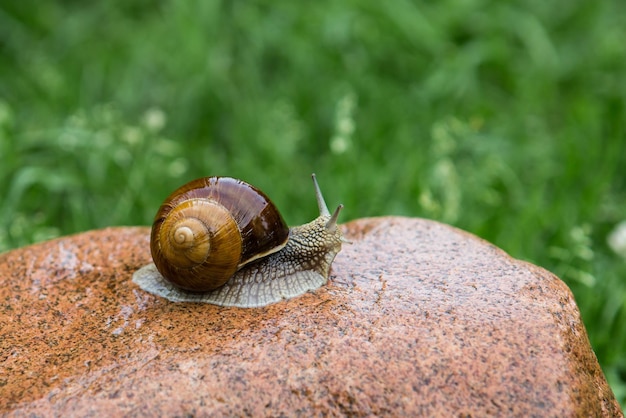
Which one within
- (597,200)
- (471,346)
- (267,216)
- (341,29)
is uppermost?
(341,29)

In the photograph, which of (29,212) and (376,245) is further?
(29,212)

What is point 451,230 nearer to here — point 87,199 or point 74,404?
point 74,404

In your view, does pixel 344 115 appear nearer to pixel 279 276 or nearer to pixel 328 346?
pixel 279 276

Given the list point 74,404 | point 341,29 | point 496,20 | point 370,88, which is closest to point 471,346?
point 74,404

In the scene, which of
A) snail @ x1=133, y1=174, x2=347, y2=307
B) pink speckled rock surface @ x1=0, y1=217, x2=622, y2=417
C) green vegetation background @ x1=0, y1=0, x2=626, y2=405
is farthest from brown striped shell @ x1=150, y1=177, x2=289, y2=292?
green vegetation background @ x1=0, y1=0, x2=626, y2=405

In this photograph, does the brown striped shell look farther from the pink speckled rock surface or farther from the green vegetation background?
the green vegetation background

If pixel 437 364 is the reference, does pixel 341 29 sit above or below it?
above

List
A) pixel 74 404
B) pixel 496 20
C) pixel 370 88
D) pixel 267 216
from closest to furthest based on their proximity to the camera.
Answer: pixel 74 404, pixel 267 216, pixel 370 88, pixel 496 20
